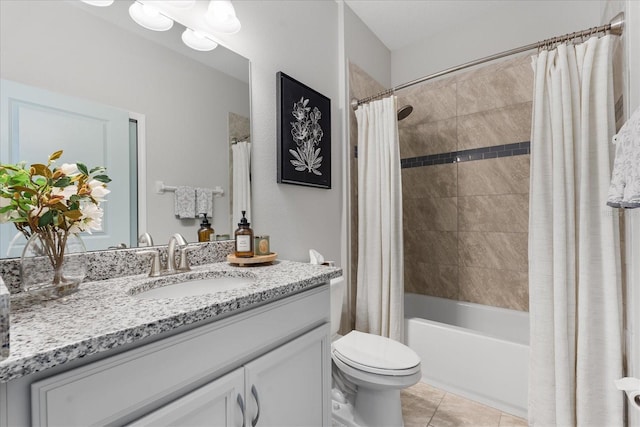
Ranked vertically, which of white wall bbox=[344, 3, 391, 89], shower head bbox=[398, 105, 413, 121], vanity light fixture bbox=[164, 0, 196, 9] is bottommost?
shower head bbox=[398, 105, 413, 121]

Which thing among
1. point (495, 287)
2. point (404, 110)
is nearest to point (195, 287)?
point (404, 110)

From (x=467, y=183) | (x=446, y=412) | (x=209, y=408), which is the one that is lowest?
(x=446, y=412)

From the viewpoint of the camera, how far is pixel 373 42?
2631 millimetres

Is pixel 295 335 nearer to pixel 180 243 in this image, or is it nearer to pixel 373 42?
pixel 180 243

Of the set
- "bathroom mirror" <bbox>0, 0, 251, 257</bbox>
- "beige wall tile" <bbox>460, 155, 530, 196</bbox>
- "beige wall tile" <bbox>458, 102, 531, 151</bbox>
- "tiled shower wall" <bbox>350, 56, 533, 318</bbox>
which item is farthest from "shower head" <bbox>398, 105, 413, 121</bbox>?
"bathroom mirror" <bbox>0, 0, 251, 257</bbox>

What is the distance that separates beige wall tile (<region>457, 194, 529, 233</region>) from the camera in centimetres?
227

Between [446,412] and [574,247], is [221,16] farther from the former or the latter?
[446,412]

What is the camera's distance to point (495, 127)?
→ 7.78 ft

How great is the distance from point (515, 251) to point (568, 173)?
3.47ft

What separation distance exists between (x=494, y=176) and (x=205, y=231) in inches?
87.2

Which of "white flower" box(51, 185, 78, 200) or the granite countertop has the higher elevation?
"white flower" box(51, 185, 78, 200)

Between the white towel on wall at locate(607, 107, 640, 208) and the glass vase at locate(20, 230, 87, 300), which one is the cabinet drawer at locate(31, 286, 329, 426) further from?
the white towel on wall at locate(607, 107, 640, 208)

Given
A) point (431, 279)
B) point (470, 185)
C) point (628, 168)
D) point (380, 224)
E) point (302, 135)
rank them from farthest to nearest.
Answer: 1. point (431, 279)
2. point (470, 185)
3. point (380, 224)
4. point (302, 135)
5. point (628, 168)

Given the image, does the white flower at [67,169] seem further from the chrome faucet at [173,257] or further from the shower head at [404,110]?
the shower head at [404,110]
